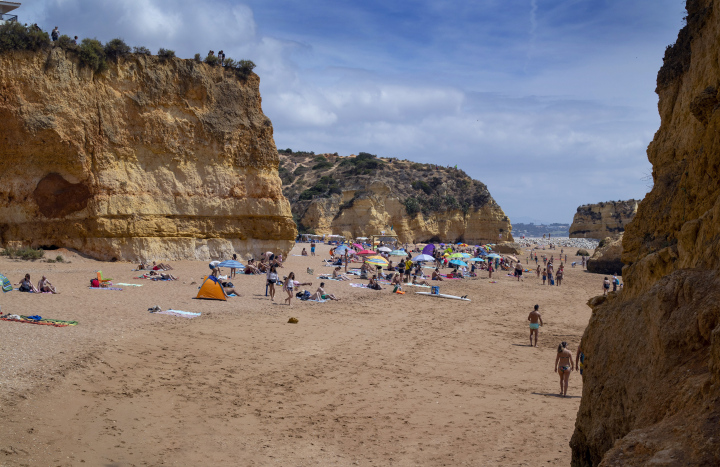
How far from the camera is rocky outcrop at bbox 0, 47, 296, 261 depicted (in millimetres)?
21234

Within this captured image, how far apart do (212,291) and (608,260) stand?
30303mm

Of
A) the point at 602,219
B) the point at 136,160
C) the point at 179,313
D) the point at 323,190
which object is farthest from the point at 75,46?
the point at 602,219

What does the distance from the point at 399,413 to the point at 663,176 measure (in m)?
5.24

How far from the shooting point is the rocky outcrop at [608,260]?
37406mm

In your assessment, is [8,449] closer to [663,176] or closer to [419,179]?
[663,176]

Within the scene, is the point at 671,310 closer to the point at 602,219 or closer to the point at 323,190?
the point at 323,190

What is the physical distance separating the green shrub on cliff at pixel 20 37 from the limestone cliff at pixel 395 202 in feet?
121

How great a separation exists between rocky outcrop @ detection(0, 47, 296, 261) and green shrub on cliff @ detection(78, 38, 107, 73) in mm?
266

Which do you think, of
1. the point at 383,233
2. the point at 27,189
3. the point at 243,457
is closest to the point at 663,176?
the point at 243,457

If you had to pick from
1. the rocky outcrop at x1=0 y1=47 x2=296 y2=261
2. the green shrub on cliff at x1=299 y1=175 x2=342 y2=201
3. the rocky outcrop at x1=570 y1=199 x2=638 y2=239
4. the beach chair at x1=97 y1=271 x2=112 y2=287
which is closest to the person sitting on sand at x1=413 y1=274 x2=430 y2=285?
the rocky outcrop at x1=0 y1=47 x2=296 y2=261

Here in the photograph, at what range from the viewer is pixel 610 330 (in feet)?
19.6

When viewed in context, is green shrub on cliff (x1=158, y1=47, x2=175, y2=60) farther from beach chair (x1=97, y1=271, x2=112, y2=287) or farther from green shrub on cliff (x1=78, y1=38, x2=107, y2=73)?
beach chair (x1=97, y1=271, x2=112, y2=287)

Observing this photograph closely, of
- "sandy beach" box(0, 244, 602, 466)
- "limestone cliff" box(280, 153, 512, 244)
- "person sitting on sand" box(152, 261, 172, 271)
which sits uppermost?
"limestone cliff" box(280, 153, 512, 244)

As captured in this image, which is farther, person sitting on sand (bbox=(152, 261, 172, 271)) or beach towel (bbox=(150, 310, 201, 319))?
person sitting on sand (bbox=(152, 261, 172, 271))
